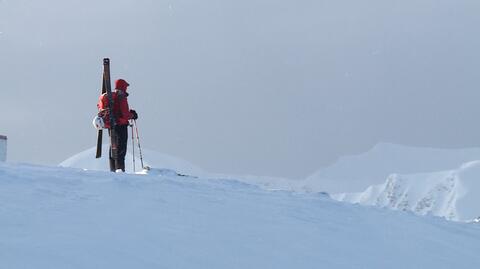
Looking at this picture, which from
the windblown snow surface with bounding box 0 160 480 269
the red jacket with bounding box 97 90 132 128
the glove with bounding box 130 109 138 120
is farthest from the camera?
the glove with bounding box 130 109 138 120

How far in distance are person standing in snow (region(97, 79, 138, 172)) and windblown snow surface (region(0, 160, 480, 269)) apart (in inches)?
108

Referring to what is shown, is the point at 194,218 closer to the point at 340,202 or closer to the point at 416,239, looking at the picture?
the point at 416,239

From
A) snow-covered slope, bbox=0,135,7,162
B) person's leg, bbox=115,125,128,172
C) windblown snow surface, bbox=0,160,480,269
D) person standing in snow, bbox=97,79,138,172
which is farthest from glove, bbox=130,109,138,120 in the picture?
windblown snow surface, bbox=0,160,480,269

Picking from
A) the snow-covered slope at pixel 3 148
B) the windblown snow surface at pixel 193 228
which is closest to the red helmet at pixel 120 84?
the snow-covered slope at pixel 3 148

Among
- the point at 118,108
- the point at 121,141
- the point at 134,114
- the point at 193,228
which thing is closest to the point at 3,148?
the point at 121,141

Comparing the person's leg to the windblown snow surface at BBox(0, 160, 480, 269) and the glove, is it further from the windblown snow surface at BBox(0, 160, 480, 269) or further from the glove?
the windblown snow surface at BBox(0, 160, 480, 269)

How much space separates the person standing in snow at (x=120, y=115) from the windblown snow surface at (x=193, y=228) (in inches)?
108

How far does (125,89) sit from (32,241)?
8.47 metres

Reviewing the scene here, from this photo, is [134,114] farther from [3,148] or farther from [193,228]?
[193,228]

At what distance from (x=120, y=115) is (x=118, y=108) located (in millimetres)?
154

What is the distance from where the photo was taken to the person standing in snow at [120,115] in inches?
690

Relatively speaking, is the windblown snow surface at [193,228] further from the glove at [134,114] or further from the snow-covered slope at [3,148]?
the snow-covered slope at [3,148]

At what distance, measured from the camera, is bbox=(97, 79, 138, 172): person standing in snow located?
17.5 m

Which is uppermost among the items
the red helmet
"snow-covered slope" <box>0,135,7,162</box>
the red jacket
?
the red helmet
